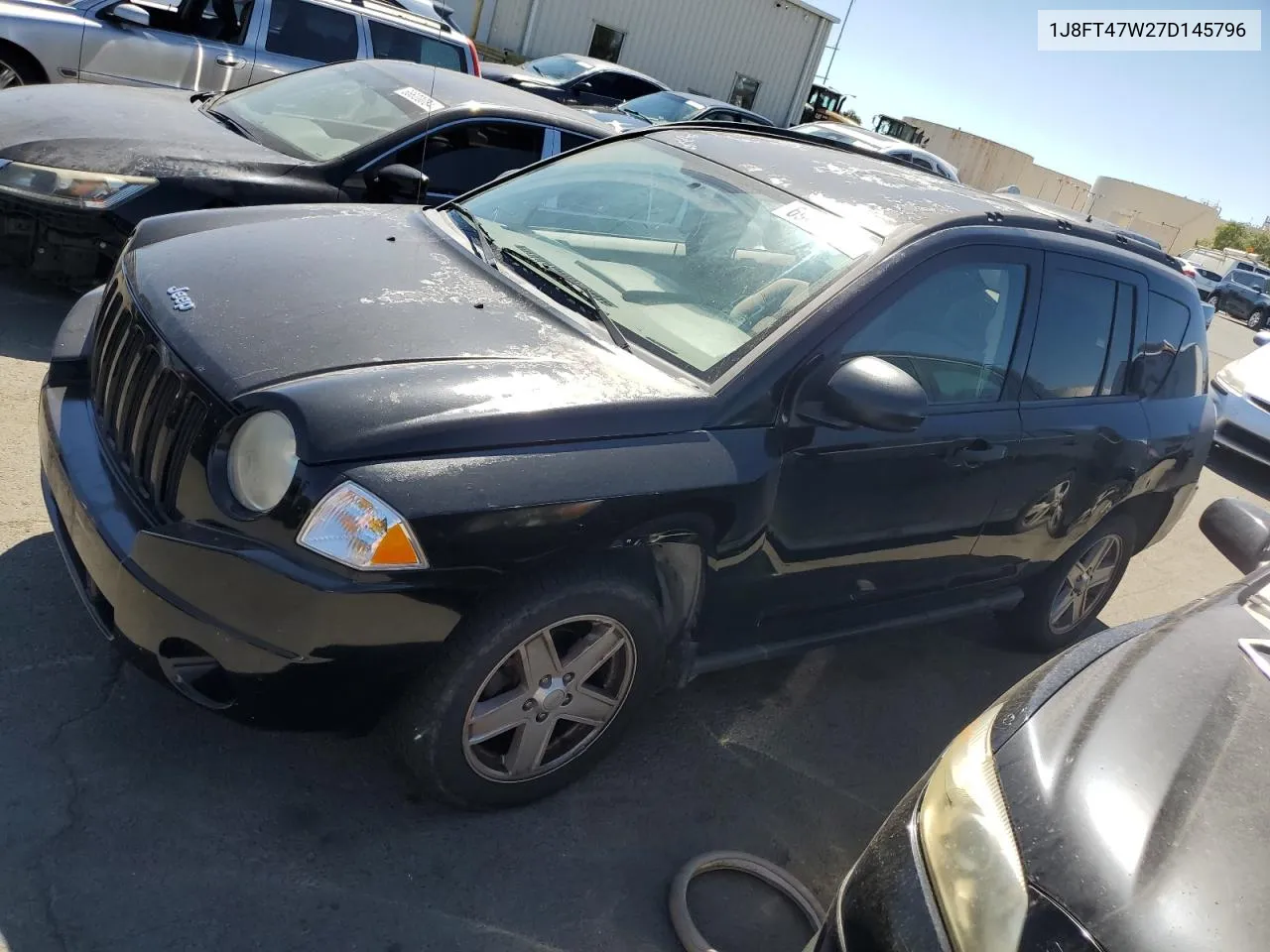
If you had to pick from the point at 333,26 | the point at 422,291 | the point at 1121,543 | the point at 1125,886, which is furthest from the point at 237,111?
the point at 1125,886

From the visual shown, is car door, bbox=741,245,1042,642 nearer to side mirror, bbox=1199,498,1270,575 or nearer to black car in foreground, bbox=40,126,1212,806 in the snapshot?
black car in foreground, bbox=40,126,1212,806

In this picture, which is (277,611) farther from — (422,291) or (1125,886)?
(1125,886)

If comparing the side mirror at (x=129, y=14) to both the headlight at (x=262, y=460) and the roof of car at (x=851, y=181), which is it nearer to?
the roof of car at (x=851, y=181)

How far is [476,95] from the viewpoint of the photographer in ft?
18.8

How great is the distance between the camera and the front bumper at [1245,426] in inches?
352

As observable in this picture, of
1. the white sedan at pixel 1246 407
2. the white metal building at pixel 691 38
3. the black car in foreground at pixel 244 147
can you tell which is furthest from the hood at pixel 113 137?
the white metal building at pixel 691 38

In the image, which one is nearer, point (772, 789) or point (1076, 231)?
point (772, 789)

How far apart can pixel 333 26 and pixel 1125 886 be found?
8.25 meters

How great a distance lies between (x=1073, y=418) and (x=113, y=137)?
14.9 feet

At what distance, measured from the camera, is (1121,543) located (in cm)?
460

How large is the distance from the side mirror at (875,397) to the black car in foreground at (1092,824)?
0.75 m

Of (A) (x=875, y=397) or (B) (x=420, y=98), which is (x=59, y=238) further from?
(A) (x=875, y=397)

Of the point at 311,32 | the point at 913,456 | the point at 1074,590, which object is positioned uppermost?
the point at 311,32

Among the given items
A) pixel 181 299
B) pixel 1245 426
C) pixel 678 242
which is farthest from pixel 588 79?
pixel 181 299
